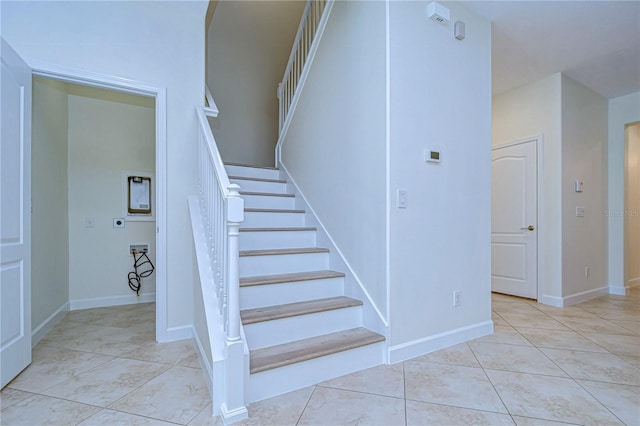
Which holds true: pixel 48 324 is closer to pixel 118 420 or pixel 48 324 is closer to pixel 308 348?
pixel 118 420

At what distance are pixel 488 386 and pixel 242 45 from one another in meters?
5.12

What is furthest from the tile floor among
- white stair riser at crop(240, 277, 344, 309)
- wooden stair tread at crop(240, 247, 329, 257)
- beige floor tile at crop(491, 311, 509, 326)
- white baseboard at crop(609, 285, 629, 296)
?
white baseboard at crop(609, 285, 629, 296)

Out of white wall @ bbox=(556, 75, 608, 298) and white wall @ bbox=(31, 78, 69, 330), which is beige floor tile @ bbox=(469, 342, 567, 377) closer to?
white wall @ bbox=(556, 75, 608, 298)

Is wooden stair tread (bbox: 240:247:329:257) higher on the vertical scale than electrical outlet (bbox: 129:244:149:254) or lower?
higher

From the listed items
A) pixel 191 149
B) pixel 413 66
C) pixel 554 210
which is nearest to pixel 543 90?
pixel 554 210

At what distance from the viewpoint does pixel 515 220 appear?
4.18m

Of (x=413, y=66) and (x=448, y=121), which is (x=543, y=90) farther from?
(x=413, y=66)

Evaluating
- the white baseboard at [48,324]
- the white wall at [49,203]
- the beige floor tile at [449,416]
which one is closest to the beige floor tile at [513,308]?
the beige floor tile at [449,416]

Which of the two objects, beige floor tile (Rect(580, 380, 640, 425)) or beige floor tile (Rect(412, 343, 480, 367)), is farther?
beige floor tile (Rect(412, 343, 480, 367))

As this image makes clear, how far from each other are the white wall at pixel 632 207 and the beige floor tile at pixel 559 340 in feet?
8.83

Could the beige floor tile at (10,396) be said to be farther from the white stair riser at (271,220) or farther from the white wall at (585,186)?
the white wall at (585,186)

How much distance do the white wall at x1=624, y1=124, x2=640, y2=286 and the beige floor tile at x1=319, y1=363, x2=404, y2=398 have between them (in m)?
4.40

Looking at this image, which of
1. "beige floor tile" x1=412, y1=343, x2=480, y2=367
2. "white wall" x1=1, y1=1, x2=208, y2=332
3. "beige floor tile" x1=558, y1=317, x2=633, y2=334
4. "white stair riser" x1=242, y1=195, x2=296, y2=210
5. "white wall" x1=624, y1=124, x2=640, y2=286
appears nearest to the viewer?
"beige floor tile" x1=412, y1=343, x2=480, y2=367

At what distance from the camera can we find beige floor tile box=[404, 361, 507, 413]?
174 cm
